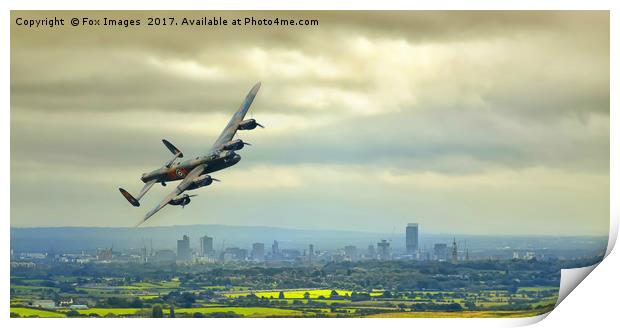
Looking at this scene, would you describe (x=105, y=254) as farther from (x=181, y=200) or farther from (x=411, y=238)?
(x=411, y=238)

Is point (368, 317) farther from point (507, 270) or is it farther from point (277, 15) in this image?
point (277, 15)

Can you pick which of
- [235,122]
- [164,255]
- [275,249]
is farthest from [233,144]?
[164,255]

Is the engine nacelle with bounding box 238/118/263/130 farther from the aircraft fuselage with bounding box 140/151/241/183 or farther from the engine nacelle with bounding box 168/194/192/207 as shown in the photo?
the engine nacelle with bounding box 168/194/192/207

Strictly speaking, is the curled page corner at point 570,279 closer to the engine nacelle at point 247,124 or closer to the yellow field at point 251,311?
the yellow field at point 251,311

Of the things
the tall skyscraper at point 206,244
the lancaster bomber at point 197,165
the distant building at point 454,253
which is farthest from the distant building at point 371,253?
the lancaster bomber at point 197,165

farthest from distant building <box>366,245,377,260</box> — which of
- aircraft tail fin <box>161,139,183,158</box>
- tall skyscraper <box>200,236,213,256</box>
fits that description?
aircraft tail fin <box>161,139,183,158</box>

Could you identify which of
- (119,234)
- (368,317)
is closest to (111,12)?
(119,234)
